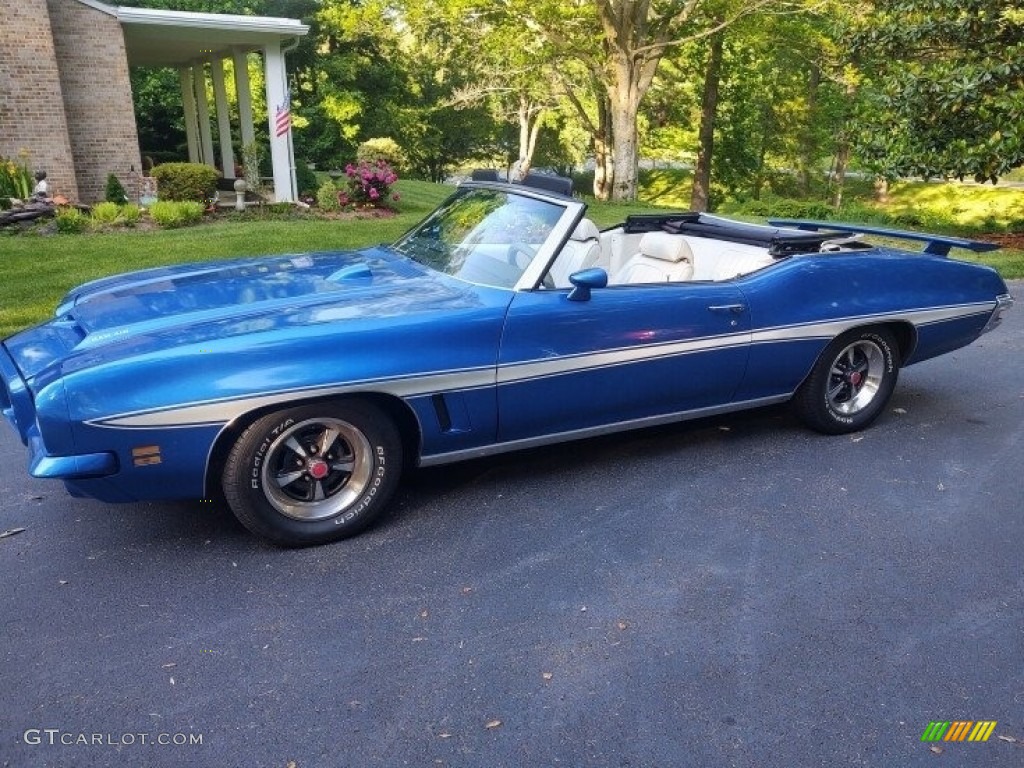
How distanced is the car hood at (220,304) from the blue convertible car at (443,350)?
16 millimetres

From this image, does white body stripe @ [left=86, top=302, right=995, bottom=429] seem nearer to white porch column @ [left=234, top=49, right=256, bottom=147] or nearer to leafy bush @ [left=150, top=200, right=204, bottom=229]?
leafy bush @ [left=150, top=200, right=204, bottom=229]

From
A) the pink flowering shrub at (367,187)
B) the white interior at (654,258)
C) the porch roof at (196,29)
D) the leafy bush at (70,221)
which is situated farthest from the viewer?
the pink flowering shrub at (367,187)

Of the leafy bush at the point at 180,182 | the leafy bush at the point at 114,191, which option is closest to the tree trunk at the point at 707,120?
the leafy bush at the point at 180,182

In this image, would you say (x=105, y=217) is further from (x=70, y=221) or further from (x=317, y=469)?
(x=317, y=469)

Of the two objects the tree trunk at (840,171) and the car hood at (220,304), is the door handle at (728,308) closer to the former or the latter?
the car hood at (220,304)

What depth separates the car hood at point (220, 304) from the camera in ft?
10.5

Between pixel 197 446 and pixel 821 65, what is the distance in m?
26.4

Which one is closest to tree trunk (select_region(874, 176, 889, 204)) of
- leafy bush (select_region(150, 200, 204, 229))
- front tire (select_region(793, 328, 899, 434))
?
leafy bush (select_region(150, 200, 204, 229))

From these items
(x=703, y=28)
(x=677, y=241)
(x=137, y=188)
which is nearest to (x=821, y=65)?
(x=703, y=28)

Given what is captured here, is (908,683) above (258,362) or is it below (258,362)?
below

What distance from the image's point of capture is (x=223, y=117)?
699 inches

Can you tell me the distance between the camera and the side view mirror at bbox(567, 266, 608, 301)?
12.0 feet

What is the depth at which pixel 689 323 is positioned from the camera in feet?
13.1

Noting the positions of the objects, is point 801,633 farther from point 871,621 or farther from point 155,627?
point 155,627
